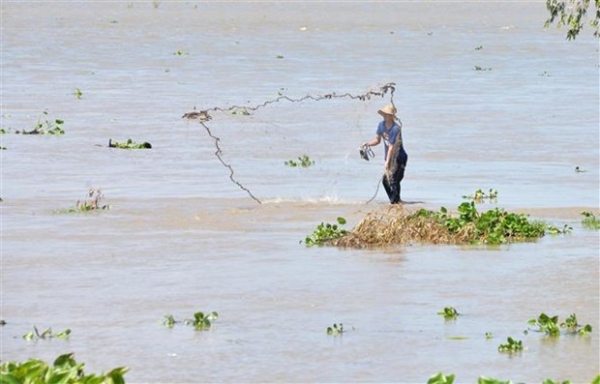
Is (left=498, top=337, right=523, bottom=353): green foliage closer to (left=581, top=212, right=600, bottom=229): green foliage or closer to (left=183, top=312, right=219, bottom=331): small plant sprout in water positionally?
(left=183, top=312, right=219, bottom=331): small plant sprout in water

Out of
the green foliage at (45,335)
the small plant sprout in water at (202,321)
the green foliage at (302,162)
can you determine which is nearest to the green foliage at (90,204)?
the green foliage at (302,162)

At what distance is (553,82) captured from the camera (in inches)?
1442

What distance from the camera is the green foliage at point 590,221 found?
51.2 feet

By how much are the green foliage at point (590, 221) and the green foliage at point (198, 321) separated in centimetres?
556

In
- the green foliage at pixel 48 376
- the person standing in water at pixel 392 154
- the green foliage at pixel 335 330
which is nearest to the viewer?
the green foliage at pixel 48 376

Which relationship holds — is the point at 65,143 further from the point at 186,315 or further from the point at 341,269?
the point at 186,315

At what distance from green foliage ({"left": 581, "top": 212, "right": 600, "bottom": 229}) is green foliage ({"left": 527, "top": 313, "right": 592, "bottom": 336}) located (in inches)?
189

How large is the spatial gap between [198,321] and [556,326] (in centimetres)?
245

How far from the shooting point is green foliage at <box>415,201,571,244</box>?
578 inches

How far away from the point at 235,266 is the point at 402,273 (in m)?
1.48

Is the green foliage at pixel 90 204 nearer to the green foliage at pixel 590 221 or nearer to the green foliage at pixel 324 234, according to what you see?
the green foliage at pixel 324 234

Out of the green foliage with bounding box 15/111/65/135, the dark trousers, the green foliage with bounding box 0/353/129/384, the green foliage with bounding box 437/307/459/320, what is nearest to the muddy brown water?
the green foliage with bounding box 437/307/459/320

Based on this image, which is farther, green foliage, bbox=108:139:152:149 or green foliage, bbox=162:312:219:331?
green foliage, bbox=108:139:152:149

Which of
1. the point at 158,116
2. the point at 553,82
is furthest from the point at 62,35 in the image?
the point at 158,116
